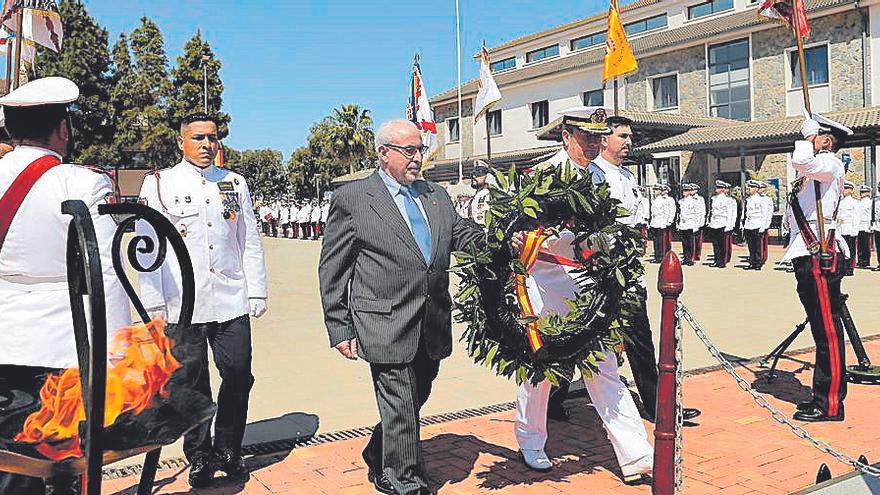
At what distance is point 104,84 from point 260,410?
Answer: 49795mm

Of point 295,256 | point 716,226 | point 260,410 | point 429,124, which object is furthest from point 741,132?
point 260,410

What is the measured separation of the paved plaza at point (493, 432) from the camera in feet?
14.9

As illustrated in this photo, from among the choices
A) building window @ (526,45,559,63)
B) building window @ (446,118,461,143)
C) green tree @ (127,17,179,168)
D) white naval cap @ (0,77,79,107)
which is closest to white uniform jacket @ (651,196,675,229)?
white naval cap @ (0,77,79,107)

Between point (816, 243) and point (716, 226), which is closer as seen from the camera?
point (816, 243)

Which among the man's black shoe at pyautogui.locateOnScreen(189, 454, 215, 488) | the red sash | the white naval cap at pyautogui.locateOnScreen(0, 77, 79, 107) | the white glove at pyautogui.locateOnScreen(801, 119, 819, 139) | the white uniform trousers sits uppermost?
the white glove at pyautogui.locateOnScreen(801, 119, 819, 139)

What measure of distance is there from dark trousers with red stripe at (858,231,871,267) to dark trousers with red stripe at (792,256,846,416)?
45.5ft

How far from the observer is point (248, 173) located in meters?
77.9

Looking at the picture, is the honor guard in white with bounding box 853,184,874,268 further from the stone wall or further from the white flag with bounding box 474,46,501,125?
the stone wall

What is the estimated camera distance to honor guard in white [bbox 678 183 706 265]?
1986 centimetres

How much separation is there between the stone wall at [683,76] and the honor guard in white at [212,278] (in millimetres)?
30636

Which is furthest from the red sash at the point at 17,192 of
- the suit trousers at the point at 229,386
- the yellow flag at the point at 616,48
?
the yellow flag at the point at 616,48

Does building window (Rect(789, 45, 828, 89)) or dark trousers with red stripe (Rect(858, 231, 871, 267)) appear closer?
dark trousers with red stripe (Rect(858, 231, 871, 267))

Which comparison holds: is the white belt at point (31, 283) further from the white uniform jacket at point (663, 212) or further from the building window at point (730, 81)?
the building window at point (730, 81)

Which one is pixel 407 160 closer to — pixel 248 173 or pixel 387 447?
pixel 387 447
